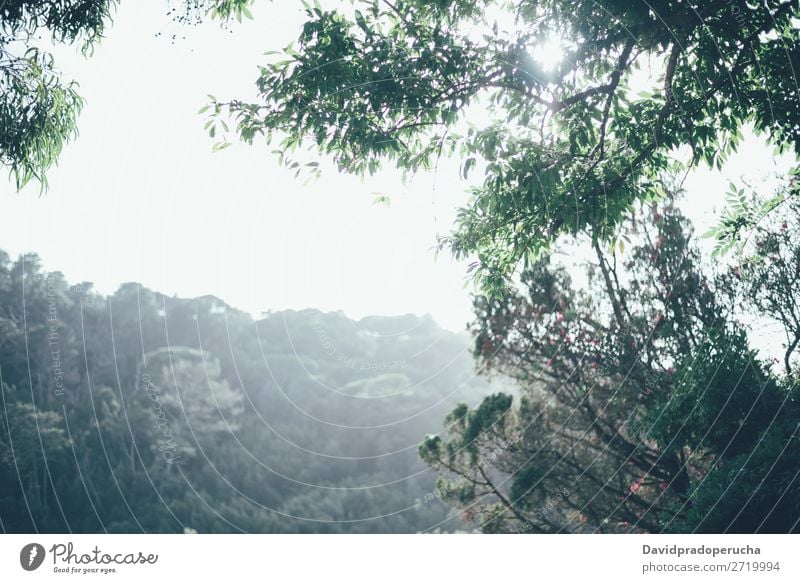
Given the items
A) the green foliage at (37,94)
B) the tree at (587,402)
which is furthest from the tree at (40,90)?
the tree at (587,402)

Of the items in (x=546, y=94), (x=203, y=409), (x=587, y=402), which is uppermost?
(x=546, y=94)

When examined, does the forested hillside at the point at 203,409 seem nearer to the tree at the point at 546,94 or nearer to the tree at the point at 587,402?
the tree at the point at 587,402

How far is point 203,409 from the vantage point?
415 inches

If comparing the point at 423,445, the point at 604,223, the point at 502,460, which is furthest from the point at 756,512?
the point at 423,445

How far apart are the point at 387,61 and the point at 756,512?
13.3 feet

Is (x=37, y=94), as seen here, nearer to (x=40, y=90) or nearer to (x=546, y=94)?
(x=40, y=90)

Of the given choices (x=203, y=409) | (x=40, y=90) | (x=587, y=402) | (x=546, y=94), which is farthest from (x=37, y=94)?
(x=203, y=409)

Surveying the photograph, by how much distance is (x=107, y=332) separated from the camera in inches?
253

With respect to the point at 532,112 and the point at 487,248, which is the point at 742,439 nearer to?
the point at 487,248

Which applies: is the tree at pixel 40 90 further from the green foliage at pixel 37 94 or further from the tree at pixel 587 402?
the tree at pixel 587 402

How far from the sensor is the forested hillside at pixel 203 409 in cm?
440

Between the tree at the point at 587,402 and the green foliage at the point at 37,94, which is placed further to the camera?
the tree at the point at 587,402

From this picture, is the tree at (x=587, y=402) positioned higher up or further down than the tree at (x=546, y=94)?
further down

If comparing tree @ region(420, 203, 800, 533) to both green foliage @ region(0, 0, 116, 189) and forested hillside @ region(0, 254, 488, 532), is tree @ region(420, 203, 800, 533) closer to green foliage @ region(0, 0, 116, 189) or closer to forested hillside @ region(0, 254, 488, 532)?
forested hillside @ region(0, 254, 488, 532)
